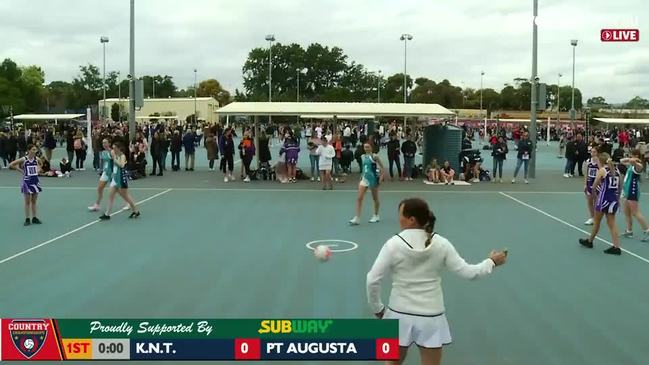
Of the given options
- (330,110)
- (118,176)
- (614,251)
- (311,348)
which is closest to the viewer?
(311,348)

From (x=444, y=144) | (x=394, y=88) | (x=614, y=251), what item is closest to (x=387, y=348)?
(x=614, y=251)

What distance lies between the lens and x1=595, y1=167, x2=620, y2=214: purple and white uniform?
1059 centimetres

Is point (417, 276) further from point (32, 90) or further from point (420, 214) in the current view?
point (32, 90)

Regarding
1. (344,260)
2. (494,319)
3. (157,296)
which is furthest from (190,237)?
(494,319)

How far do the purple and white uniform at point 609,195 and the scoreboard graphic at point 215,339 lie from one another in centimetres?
788

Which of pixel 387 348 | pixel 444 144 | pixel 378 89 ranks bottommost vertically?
pixel 387 348

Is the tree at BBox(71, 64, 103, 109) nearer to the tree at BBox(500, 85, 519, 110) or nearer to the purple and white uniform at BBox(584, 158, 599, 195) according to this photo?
the tree at BBox(500, 85, 519, 110)

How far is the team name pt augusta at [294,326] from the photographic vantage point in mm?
3598

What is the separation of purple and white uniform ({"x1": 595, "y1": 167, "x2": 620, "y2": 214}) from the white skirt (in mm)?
7512

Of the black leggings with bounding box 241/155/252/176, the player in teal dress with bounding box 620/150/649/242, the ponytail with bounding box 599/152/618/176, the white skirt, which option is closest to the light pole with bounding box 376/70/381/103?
the black leggings with bounding box 241/155/252/176

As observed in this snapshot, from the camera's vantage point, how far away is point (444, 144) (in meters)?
24.2

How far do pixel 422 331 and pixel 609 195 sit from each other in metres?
7.70

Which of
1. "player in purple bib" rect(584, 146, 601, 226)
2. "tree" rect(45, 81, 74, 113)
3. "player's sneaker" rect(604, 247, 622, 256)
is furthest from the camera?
"tree" rect(45, 81, 74, 113)

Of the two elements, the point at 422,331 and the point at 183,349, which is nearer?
the point at 183,349
